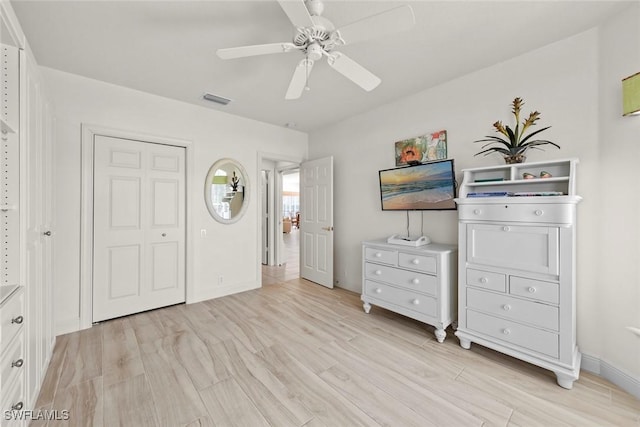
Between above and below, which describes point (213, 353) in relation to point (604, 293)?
below

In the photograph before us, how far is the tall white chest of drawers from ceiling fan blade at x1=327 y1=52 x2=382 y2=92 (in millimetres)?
1303

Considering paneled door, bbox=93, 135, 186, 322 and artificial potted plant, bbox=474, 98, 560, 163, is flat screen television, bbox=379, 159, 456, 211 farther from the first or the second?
paneled door, bbox=93, 135, 186, 322

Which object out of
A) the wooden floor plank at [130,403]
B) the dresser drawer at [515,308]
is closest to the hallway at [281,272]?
the wooden floor plank at [130,403]

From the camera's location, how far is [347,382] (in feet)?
6.32

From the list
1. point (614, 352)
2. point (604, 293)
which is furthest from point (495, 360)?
point (604, 293)

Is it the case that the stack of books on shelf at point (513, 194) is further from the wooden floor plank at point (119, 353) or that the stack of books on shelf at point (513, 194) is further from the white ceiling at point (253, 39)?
the wooden floor plank at point (119, 353)

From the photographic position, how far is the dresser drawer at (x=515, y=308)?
1.94 m

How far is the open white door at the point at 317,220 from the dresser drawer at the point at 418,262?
1.47 metres

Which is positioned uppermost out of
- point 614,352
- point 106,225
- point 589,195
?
point 589,195

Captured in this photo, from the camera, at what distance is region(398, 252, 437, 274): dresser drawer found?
2.57 meters

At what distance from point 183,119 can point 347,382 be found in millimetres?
3466

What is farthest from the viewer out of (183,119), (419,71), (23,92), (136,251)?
Result: (183,119)

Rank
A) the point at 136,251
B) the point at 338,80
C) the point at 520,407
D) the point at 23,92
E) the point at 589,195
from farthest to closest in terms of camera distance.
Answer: the point at 136,251 < the point at 338,80 < the point at 589,195 < the point at 520,407 < the point at 23,92

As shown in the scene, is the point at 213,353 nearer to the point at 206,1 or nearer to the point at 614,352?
the point at 206,1
